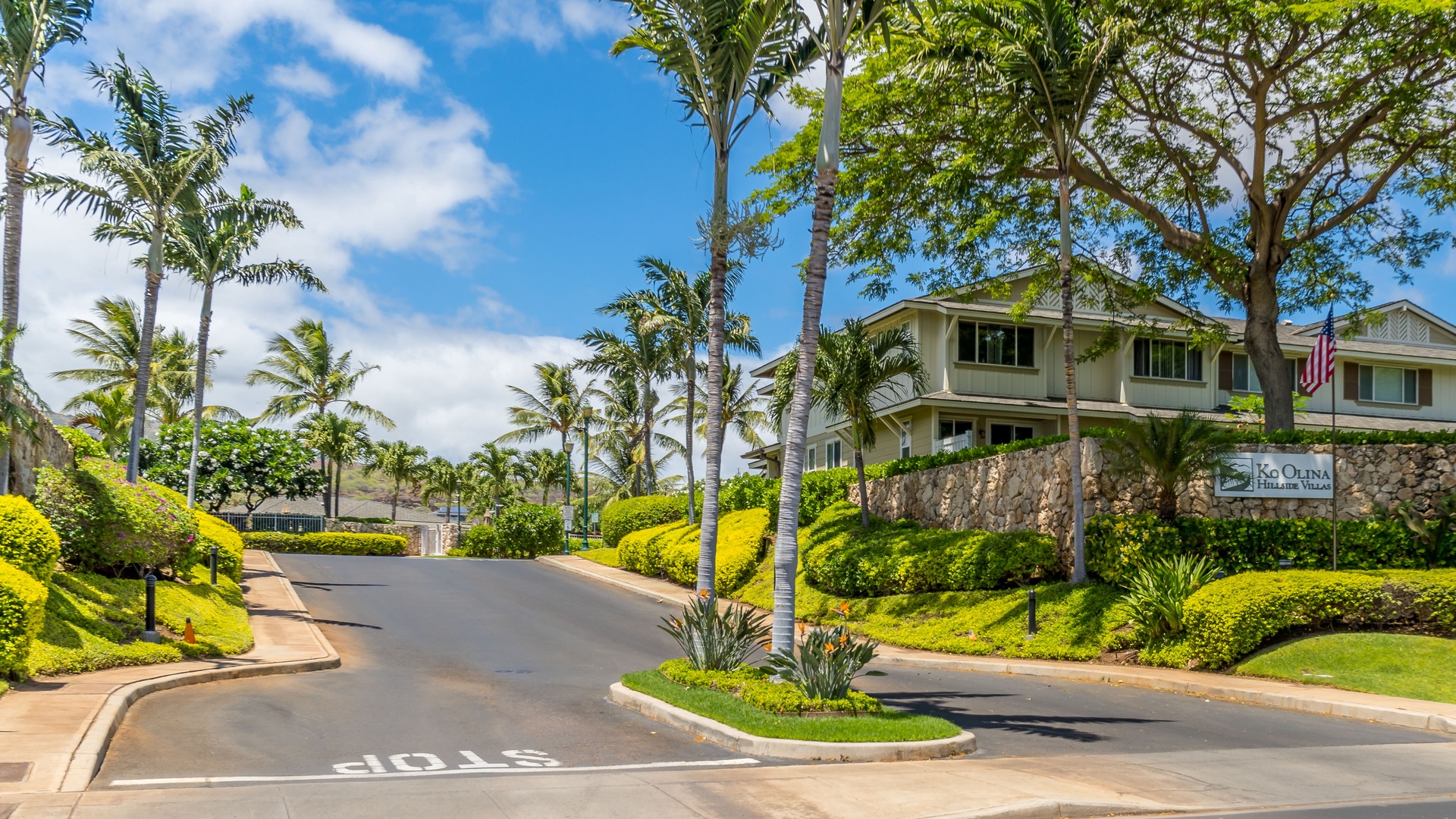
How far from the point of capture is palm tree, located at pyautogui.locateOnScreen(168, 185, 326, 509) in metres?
25.1

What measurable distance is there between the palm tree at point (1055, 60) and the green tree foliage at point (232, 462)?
32796 millimetres

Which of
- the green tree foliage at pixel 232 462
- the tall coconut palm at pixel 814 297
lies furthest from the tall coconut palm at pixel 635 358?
the tall coconut palm at pixel 814 297

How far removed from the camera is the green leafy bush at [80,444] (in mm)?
21125

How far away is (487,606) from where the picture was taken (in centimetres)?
2553

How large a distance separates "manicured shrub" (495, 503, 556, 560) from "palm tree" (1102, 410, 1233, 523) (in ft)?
97.8

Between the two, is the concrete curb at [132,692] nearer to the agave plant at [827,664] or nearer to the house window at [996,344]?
the agave plant at [827,664]

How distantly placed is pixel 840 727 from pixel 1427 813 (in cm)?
487

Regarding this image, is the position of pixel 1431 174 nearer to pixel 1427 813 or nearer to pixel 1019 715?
pixel 1019 715

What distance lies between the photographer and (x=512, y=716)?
1271cm

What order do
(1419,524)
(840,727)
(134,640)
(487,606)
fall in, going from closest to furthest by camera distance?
1. (840,727)
2. (134,640)
3. (1419,524)
4. (487,606)

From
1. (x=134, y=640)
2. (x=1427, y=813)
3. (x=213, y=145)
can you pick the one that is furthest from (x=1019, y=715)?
(x=213, y=145)

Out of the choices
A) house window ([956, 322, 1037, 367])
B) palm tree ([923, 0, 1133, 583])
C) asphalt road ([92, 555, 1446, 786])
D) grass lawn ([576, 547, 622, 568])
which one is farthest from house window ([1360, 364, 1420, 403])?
grass lawn ([576, 547, 622, 568])

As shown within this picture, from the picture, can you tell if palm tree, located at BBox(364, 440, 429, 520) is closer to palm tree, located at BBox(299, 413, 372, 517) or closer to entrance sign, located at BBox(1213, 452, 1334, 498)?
palm tree, located at BBox(299, 413, 372, 517)

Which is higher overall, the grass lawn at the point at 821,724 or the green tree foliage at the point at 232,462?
the green tree foliage at the point at 232,462
